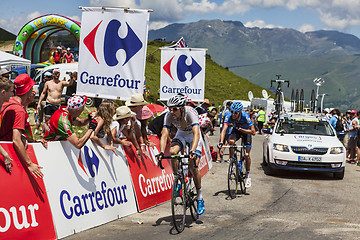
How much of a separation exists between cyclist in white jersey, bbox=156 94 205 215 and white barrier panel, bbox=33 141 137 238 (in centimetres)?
99

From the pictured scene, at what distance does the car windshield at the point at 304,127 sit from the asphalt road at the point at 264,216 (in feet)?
7.30

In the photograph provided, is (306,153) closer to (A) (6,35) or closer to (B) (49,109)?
(B) (49,109)

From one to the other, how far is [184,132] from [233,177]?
2.65m

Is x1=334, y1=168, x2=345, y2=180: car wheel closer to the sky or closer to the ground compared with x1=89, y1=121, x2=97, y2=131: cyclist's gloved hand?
closer to the ground

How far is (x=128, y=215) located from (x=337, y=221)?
3475mm

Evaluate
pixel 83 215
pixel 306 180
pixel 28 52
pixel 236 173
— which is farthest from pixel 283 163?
pixel 28 52

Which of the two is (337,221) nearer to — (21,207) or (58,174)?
(58,174)

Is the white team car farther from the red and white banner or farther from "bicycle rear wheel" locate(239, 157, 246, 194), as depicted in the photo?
the red and white banner

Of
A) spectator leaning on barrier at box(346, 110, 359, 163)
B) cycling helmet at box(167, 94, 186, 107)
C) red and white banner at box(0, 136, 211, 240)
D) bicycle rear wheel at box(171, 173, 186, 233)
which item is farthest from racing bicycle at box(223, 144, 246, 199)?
spectator leaning on barrier at box(346, 110, 359, 163)

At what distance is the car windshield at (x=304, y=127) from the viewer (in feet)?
48.8

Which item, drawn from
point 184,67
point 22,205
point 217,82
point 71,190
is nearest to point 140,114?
point 71,190

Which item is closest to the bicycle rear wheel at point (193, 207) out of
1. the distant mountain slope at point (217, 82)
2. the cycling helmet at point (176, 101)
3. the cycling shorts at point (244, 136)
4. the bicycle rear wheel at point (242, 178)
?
the cycling helmet at point (176, 101)

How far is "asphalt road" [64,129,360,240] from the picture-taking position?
7047 millimetres

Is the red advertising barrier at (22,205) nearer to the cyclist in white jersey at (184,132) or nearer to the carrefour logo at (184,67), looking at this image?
the cyclist in white jersey at (184,132)
